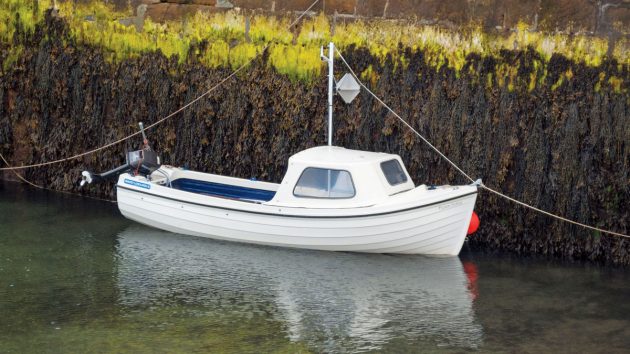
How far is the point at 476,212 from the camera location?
49.6 feet

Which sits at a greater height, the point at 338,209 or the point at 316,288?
the point at 338,209

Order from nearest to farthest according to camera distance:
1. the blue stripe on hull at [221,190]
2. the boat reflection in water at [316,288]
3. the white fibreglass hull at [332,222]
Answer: the boat reflection in water at [316,288]
the white fibreglass hull at [332,222]
the blue stripe on hull at [221,190]

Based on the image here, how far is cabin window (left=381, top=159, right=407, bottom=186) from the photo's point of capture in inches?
571

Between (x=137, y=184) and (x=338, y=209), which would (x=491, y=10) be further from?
(x=137, y=184)

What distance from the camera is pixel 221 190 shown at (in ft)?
52.4

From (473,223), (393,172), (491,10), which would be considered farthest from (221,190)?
(491,10)

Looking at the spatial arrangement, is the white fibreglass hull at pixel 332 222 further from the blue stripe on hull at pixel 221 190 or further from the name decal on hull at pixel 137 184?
the blue stripe on hull at pixel 221 190

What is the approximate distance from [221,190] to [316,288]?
324cm

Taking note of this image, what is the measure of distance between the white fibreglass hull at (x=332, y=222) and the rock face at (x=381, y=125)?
3.80 feet

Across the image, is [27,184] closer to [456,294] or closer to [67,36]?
[67,36]

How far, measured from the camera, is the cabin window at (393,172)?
14.5m

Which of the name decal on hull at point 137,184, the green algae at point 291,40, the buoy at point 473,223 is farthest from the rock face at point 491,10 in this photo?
the name decal on hull at point 137,184

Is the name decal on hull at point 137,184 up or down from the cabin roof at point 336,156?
down

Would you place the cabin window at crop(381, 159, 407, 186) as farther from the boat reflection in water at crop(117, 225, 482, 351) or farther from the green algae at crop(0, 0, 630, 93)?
the green algae at crop(0, 0, 630, 93)
